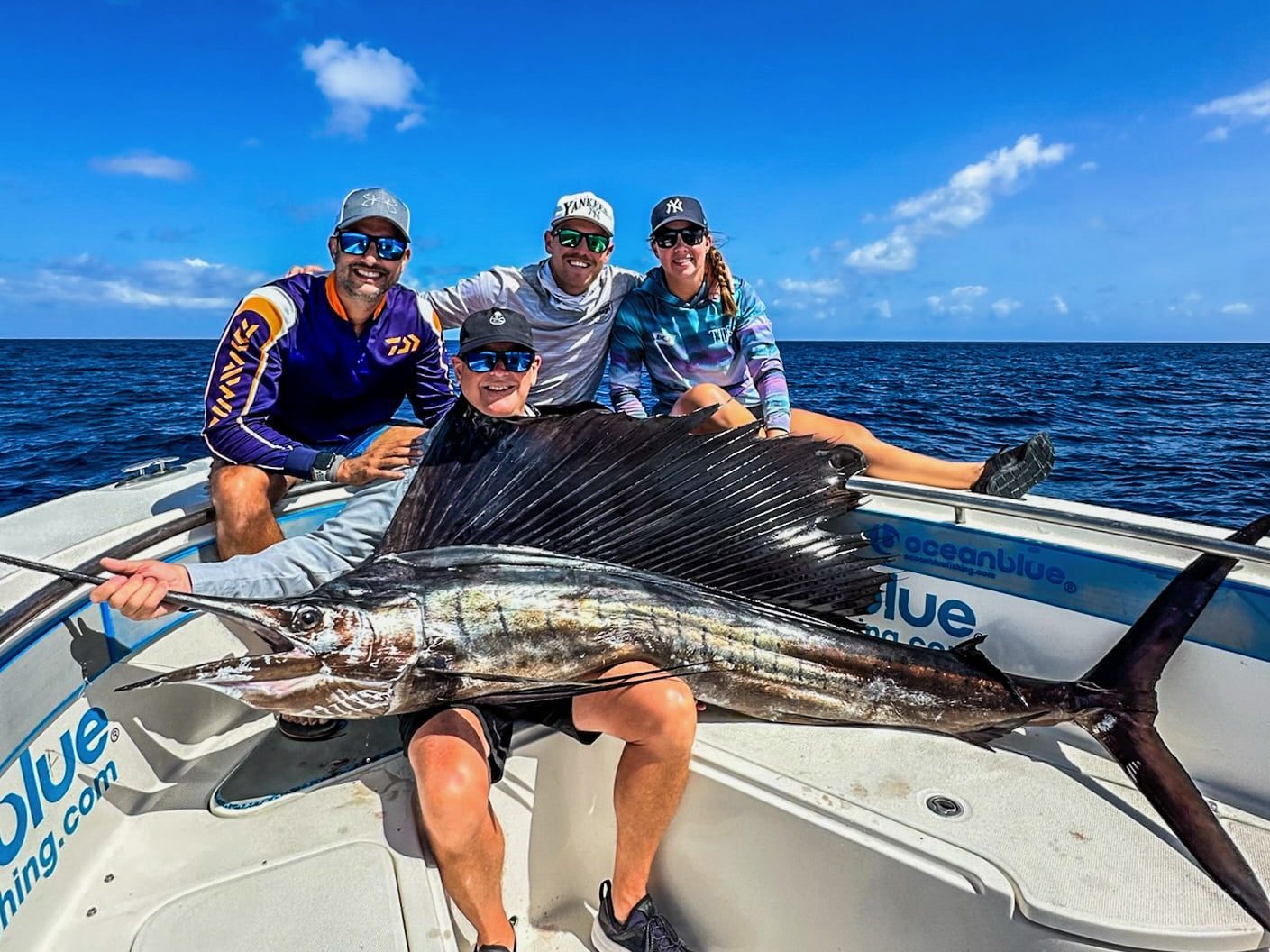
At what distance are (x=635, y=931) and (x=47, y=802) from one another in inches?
42.5

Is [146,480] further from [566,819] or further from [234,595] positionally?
[566,819]

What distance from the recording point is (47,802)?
1.42 meters

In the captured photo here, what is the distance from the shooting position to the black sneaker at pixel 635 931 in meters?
1.49

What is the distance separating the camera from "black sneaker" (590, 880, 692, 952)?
1.49 m

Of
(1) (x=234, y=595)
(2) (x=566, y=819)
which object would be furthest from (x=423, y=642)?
(2) (x=566, y=819)

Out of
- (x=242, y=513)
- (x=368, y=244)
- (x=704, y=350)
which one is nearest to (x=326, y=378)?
A: (x=368, y=244)

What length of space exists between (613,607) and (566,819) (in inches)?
21.5

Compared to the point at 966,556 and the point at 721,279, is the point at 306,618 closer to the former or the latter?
the point at 966,556

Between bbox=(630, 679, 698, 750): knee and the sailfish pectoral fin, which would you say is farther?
bbox=(630, 679, 698, 750): knee

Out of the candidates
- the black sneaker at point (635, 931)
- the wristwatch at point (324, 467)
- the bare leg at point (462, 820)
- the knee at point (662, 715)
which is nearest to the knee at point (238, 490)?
the wristwatch at point (324, 467)

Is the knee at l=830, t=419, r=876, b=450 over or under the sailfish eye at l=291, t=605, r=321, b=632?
over

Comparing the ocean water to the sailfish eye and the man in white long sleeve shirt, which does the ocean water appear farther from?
the sailfish eye

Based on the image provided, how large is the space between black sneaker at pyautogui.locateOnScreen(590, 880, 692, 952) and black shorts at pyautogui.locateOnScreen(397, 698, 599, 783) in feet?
1.04

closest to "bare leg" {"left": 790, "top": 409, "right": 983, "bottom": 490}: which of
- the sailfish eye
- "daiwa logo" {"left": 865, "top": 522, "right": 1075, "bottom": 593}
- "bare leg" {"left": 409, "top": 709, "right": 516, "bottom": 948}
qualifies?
"daiwa logo" {"left": 865, "top": 522, "right": 1075, "bottom": 593}
